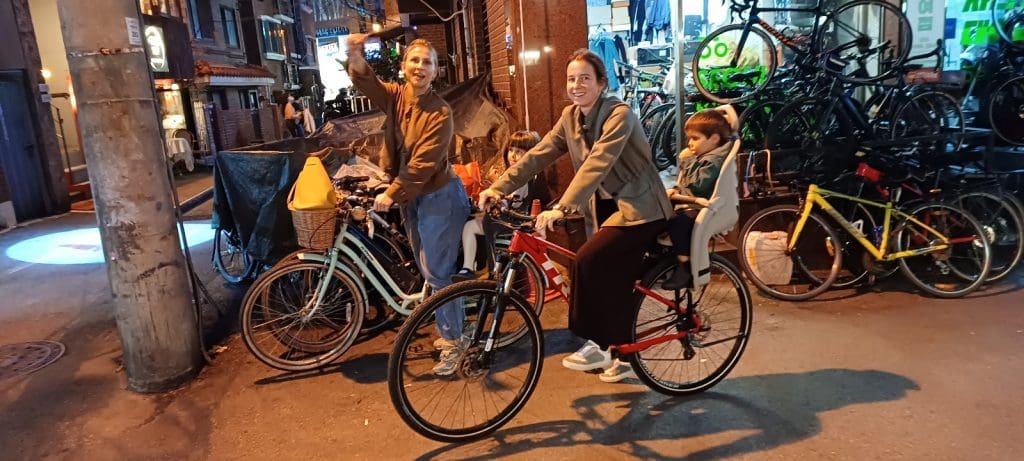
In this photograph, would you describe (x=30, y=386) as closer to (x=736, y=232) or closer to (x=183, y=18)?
(x=736, y=232)

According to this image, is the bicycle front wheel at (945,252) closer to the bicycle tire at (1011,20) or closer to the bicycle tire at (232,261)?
the bicycle tire at (1011,20)

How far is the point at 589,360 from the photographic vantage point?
441 cm

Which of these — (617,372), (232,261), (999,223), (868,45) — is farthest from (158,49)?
(999,223)

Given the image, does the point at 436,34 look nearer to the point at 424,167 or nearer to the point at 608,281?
the point at 424,167

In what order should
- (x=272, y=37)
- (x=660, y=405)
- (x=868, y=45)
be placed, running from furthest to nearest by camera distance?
1. (x=272, y=37)
2. (x=868, y=45)
3. (x=660, y=405)

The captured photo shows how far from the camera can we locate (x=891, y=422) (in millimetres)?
3643

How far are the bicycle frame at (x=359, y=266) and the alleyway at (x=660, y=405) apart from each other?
0.47 m

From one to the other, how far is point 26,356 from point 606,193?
16.1 ft

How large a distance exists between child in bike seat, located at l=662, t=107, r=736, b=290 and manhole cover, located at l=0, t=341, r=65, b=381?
4849mm

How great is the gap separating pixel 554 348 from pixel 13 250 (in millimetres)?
8887

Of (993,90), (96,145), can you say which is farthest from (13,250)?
(993,90)

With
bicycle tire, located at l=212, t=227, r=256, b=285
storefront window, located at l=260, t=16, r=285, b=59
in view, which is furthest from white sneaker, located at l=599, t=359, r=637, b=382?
storefront window, located at l=260, t=16, r=285, b=59

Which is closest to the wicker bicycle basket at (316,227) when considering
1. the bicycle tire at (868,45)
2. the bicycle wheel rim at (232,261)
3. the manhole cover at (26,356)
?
the bicycle wheel rim at (232,261)

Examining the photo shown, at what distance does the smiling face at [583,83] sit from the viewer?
3.61m
